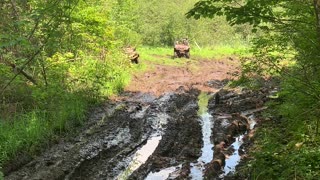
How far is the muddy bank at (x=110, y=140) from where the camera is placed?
6.99 m

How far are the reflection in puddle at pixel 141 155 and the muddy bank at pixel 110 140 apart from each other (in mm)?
122

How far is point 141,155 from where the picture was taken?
8.00 metres

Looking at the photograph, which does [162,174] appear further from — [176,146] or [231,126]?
[231,126]

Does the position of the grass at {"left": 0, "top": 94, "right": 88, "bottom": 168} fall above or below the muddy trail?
above

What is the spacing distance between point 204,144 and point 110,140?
7.59 ft

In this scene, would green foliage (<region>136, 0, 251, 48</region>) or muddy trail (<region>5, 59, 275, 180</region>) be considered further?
green foliage (<region>136, 0, 251, 48</region>)

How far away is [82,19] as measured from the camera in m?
11.3

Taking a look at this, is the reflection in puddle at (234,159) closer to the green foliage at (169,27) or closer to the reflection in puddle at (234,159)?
the reflection in puddle at (234,159)

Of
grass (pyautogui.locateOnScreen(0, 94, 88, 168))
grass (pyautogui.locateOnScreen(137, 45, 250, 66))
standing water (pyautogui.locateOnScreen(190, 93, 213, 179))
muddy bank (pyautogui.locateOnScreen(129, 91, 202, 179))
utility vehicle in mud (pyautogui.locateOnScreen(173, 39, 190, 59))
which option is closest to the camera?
standing water (pyautogui.locateOnScreen(190, 93, 213, 179))

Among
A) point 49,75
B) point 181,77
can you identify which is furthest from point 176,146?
point 181,77

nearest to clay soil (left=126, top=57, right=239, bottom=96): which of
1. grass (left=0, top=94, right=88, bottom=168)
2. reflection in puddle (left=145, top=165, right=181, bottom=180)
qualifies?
grass (left=0, top=94, right=88, bottom=168)

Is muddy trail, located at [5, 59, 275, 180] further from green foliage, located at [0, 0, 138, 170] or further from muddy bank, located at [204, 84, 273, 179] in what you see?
green foliage, located at [0, 0, 138, 170]

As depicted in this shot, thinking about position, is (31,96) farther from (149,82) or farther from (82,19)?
(149,82)

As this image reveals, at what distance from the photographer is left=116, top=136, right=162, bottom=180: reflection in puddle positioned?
7009mm
